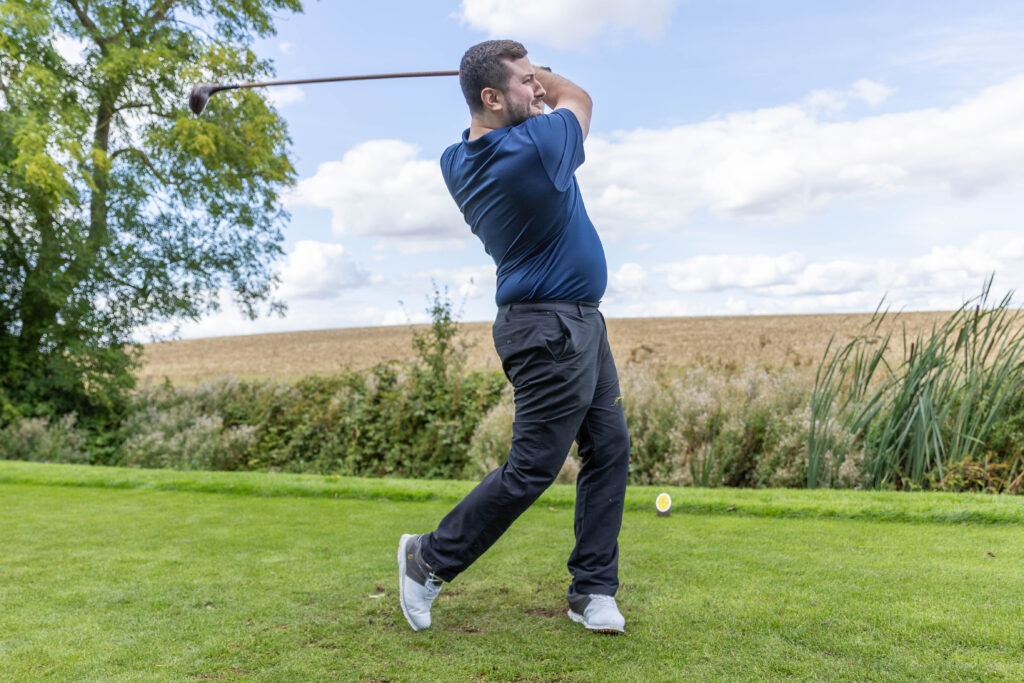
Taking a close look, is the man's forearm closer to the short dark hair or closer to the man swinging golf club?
the man swinging golf club

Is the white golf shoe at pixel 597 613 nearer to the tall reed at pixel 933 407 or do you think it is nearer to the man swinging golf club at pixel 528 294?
the man swinging golf club at pixel 528 294

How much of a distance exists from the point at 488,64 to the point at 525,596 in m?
1.70

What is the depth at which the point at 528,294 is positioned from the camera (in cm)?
257

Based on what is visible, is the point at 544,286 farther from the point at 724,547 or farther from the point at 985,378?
the point at 985,378

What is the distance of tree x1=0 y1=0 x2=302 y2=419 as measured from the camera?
10766 millimetres

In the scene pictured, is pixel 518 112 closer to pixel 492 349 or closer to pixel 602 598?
pixel 602 598

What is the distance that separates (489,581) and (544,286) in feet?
3.67

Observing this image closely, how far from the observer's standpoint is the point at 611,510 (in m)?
2.79

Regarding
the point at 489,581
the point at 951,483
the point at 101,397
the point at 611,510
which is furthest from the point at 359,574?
the point at 101,397

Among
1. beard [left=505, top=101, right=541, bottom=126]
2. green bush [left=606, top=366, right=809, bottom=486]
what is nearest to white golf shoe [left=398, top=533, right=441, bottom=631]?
beard [left=505, top=101, right=541, bottom=126]

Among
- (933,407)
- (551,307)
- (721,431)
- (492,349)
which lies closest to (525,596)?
(551,307)

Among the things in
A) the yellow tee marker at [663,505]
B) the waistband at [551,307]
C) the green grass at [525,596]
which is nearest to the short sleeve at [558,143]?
the waistband at [551,307]

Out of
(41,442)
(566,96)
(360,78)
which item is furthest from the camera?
(41,442)

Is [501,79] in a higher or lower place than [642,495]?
higher
